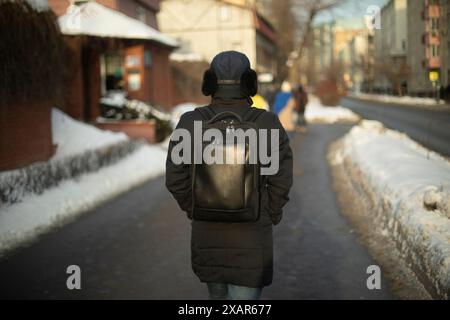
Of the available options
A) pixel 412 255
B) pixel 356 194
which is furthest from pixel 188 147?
pixel 356 194

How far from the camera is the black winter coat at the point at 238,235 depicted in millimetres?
2861

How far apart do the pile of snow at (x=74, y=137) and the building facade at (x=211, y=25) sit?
30737 mm

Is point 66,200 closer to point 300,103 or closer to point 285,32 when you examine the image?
point 300,103

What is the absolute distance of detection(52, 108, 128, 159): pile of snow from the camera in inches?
453

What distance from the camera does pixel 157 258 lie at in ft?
18.5

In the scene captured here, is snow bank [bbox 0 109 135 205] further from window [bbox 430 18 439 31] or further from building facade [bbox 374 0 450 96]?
window [bbox 430 18 439 31]

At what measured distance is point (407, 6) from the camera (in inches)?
192

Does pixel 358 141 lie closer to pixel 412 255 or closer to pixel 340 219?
pixel 340 219

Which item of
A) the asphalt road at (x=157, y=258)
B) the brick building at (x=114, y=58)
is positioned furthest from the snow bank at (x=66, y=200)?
the brick building at (x=114, y=58)

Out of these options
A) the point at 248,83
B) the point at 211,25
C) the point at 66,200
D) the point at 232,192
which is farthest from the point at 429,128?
the point at 211,25

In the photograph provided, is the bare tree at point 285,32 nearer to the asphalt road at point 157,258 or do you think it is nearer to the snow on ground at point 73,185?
the snow on ground at point 73,185

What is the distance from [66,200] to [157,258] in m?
3.13

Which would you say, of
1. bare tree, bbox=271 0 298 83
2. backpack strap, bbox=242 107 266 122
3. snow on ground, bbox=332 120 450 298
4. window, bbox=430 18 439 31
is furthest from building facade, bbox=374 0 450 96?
bare tree, bbox=271 0 298 83

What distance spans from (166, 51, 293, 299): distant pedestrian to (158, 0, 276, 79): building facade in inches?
1593
